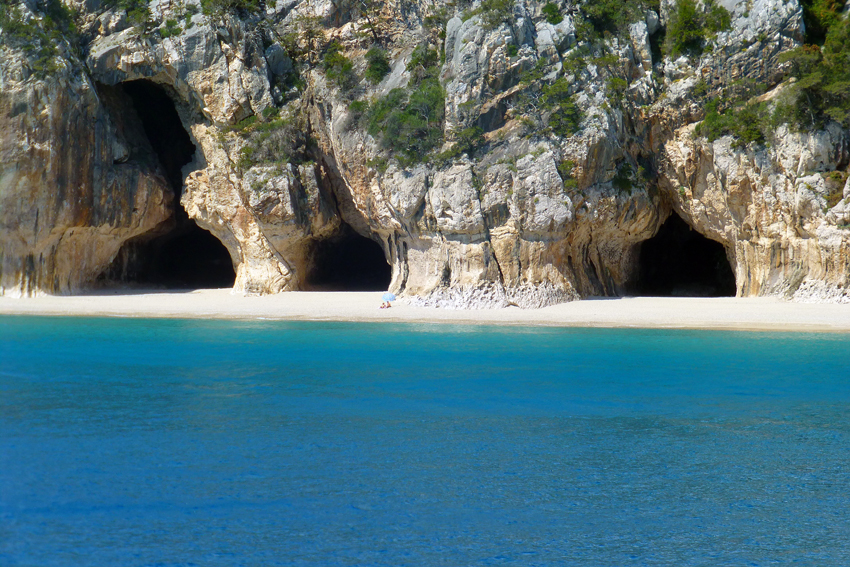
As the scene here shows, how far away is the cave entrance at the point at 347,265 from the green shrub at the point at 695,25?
43.6ft

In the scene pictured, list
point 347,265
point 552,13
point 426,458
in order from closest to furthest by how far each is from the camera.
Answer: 1. point 426,458
2. point 552,13
3. point 347,265

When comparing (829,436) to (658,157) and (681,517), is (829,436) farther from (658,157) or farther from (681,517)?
(658,157)

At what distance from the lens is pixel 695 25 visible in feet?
72.5

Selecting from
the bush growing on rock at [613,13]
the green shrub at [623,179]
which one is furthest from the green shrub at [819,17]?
the green shrub at [623,179]

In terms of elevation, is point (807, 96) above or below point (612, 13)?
below

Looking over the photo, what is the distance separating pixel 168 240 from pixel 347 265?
25.9 ft

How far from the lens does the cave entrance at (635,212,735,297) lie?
26297mm

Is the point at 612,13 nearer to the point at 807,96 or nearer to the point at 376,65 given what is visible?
the point at 807,96

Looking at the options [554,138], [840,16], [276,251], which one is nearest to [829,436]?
[554,138]

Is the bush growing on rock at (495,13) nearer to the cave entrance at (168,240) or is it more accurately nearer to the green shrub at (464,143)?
the green shrub at (464,143)

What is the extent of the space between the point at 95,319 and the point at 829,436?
59.4ft

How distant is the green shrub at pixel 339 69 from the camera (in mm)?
24016

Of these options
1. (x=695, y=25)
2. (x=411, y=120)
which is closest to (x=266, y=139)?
(x=411, y=120)

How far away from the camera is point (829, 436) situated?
8.21 metres
